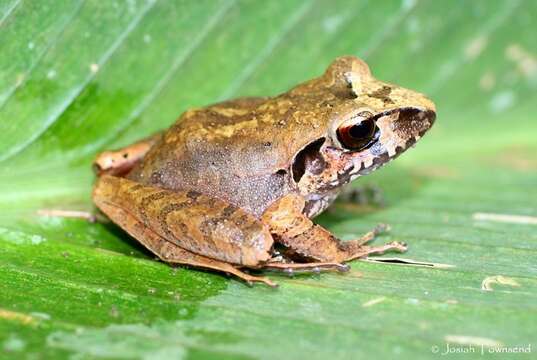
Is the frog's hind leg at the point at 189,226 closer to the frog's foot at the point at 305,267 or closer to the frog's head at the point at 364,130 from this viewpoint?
the frog's foot at the point at 305,267

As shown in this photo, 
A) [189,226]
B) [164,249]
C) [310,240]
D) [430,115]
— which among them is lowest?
[164,249]

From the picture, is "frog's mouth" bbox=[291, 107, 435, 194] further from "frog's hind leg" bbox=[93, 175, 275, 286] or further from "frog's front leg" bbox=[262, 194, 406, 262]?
"frog's hind leg" bbox=[93, 175, 275, 286]

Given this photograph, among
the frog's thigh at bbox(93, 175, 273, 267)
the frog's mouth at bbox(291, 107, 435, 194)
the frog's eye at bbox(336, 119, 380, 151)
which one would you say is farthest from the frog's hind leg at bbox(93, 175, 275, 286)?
the frog's eye at bbox(336, 119, 380, 151)

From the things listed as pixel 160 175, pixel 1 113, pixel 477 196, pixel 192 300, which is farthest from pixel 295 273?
pixel 1 113

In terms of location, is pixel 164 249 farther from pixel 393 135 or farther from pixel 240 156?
pixel 393 135

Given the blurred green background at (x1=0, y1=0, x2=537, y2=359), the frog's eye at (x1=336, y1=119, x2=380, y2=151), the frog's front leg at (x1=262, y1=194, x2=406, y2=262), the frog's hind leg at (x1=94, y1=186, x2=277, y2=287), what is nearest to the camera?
the blurred green background at (x1=0, y1=0, x2=537, y2=359)

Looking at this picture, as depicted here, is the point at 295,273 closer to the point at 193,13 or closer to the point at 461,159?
the point at 193,13

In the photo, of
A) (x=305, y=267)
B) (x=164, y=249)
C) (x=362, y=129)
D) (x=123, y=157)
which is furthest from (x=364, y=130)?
(x=123, y=157)
